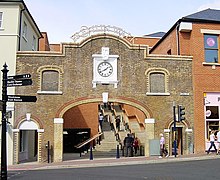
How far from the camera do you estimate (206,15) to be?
87.2 feet

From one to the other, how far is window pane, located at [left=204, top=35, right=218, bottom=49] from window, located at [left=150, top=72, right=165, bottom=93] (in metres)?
4.23

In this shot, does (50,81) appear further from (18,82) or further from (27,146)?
(18,82)

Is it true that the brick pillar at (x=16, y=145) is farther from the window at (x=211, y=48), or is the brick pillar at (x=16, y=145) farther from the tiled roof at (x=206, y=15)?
the window at (x=211, y=48)

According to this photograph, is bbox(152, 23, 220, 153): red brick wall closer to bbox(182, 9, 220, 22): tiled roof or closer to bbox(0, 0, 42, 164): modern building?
bbox(182, 9, 220, 22): tiled roof

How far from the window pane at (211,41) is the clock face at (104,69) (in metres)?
7.20

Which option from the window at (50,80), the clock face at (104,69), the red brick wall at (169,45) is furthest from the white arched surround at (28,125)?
the red brick wall at (169,45)

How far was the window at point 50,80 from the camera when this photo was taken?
23.3 m

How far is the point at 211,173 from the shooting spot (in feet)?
48.3

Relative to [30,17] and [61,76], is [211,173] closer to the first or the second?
[61,76]

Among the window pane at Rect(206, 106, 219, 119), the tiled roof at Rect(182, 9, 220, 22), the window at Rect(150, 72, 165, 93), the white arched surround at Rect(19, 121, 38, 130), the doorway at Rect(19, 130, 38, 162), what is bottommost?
the doorway at Rect(19, 130, 38, 162)

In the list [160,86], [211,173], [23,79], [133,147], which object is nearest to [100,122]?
[133,147]

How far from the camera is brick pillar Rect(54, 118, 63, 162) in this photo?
22.7 meters

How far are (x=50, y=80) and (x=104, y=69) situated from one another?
3.49m

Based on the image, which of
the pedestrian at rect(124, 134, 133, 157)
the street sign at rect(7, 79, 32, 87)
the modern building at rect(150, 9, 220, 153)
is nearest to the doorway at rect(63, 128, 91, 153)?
the pedestrian at rect(124, 134, 133, 157)
